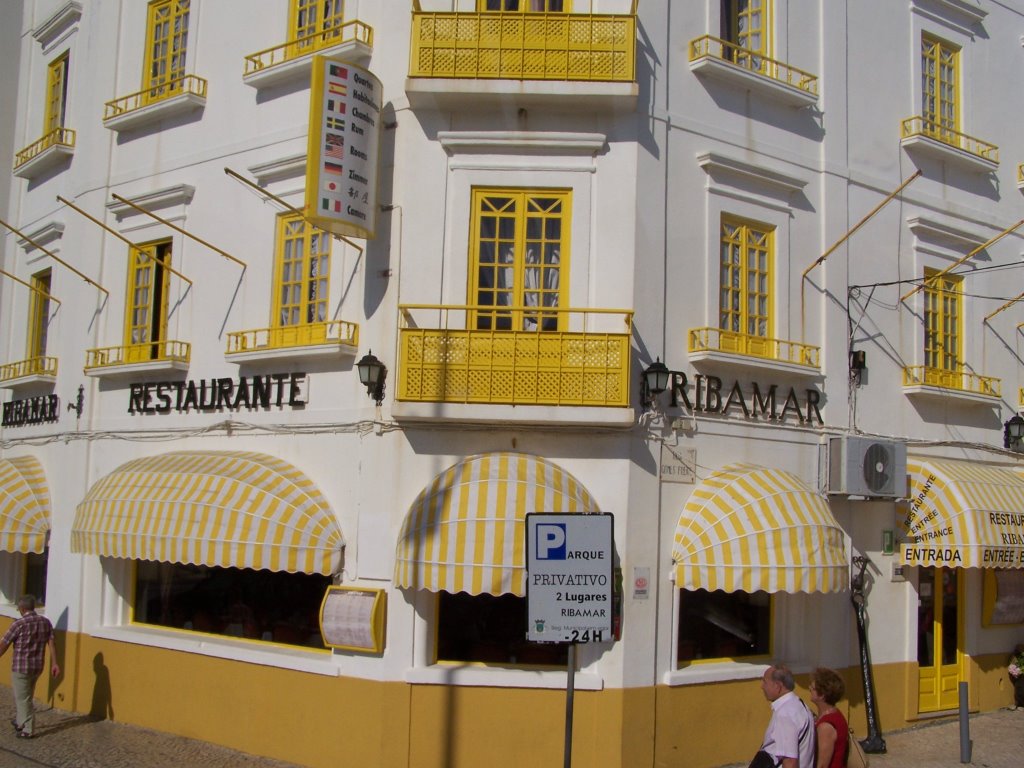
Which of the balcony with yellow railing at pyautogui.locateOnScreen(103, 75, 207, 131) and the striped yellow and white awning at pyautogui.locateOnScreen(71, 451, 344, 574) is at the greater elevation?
the balcony with yellow railing at pyautogui.locateOnScreen(103, 75, 207, 131)

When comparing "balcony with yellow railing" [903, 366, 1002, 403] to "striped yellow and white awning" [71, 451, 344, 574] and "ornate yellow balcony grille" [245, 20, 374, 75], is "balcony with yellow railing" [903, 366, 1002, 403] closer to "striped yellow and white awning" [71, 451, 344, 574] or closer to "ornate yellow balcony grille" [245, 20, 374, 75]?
"striped yellow and white awning" [71, 451, 344, 574]

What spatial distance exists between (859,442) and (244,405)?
7765 mm

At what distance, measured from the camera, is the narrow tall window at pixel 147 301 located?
14336mm

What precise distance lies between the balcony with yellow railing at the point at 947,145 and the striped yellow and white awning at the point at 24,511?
13484 mm

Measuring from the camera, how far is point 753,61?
44.2ft

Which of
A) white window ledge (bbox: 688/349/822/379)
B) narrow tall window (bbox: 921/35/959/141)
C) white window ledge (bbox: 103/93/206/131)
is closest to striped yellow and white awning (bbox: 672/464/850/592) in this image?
white window ledge (bbox: 688/349/822/379)

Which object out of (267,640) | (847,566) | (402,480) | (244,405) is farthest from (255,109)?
(847,566)

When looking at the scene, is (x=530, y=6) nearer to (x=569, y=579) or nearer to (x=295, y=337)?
(x=295, y=337)

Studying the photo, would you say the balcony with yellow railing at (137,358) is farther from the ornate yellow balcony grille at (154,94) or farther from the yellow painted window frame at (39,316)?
the ornate yellow balcony grille at (154,94)

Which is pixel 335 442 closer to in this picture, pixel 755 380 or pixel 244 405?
pixel 244 405

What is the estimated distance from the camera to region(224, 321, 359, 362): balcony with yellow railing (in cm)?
1202

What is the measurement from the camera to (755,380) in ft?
41.7

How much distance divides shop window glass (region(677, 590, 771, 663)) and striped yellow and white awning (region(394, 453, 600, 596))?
211cm

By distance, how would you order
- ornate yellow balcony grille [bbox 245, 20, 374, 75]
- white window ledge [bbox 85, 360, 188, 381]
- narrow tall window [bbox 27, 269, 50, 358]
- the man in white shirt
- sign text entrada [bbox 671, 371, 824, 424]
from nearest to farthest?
the man in white shirt < sign text entrada [bbox 671, 371, 824, 424] < ornate yellow balcony grille [bbox 245, 20, 374, 75] < white window ledge [bbox 85, 360, 188, 381] < narrow tall window [bbox 27, 269, 50, 358]
